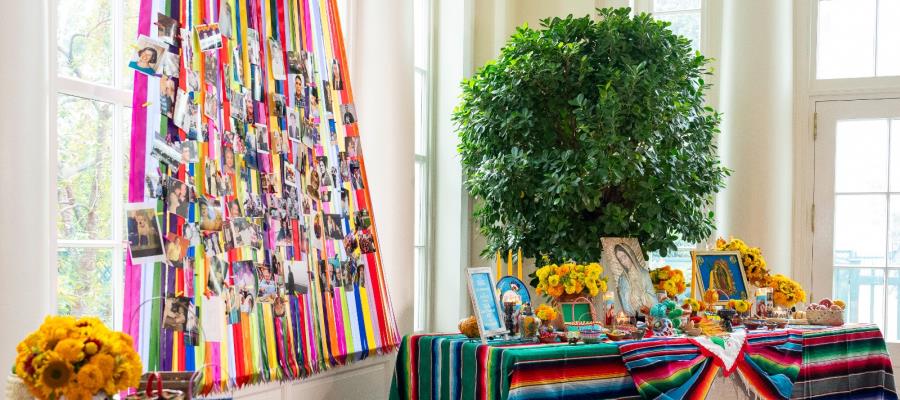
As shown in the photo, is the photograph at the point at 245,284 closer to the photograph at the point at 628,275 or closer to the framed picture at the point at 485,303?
the framed picture at the point at 485,303

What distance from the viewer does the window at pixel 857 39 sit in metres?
5.61

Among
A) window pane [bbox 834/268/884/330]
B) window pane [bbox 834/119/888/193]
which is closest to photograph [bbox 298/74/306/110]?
window pane [bbox 834/119/888/193]

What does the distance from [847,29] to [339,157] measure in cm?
346

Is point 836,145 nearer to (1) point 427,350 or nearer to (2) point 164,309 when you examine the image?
(1) point 427,350

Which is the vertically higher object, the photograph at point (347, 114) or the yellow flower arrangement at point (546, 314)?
the photograph at point (347, 114)

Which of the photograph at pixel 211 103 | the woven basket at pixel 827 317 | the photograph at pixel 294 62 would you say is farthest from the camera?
the woven basket at pixel 827 317

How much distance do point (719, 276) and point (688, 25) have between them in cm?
190

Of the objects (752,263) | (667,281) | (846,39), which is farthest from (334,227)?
(846,39)

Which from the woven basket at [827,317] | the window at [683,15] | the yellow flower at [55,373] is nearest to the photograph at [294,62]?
the yellow flower at [55,373]

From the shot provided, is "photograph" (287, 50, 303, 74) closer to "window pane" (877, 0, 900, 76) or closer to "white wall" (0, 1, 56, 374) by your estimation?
"white wall" (0, 1, 56, 374)

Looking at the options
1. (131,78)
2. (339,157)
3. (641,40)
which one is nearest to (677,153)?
(641,40)

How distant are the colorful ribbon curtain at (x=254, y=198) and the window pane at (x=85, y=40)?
5.8 inches

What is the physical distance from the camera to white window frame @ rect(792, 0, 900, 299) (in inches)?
223

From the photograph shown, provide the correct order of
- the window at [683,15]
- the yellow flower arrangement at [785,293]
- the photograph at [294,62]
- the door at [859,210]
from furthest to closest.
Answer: the window at [683,15] < the door at [859,210] < the yellow flower arrangement at [785,293] < the photograph at [294,62]
